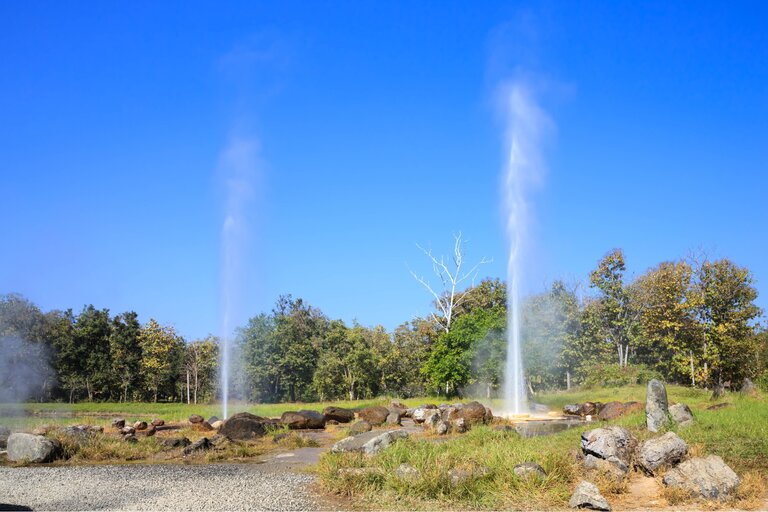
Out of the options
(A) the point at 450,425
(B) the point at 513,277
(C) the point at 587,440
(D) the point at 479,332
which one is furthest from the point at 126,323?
(C) the point at 587,440

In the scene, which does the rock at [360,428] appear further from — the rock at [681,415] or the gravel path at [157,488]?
the rock at [681,415]

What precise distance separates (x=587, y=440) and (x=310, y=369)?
56.7 metres

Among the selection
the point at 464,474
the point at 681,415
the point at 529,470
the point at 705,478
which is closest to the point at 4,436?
the point at 464,474

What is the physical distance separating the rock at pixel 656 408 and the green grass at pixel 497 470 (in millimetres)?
453

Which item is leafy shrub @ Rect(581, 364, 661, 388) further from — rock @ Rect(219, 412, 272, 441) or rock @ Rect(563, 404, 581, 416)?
rock @ Rect(219, 412, 272, 441)

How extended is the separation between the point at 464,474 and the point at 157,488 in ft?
20.3

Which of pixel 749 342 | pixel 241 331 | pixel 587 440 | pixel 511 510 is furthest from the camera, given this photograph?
pixel 241 331

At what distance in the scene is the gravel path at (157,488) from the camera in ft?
36.2

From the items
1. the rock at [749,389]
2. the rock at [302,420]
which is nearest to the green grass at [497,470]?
the rock at [749,389]

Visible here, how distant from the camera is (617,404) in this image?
26.5m

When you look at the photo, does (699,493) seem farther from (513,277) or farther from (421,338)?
(421,338)

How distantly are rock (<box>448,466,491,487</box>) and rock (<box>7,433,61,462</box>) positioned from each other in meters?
11.6

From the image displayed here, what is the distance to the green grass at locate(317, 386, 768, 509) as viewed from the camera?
10.4 meters

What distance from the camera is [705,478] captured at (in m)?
10.3
